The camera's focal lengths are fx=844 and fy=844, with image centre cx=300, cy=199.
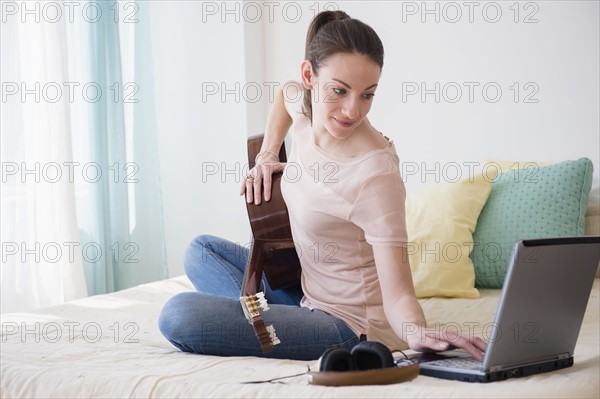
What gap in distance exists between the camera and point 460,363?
4.52 feet

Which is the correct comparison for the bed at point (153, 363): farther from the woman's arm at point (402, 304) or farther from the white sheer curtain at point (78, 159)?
the white sheer curtain at point (78, 159)

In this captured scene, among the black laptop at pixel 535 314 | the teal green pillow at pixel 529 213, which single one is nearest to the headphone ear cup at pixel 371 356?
the black laptop at pixel 535 314

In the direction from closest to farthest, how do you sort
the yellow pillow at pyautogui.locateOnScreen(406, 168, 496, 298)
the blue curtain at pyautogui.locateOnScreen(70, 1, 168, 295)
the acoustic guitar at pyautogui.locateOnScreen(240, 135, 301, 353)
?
the acoustic guitar at pyautogui.locateOnScreen(240, 135, 301, 353)
the yellow pillow at pyautogui.locateOnScreen(406, 168, 496, 298)
the blue curtain at pyautogui.locateOnScreen(70, 1, 168, 295)

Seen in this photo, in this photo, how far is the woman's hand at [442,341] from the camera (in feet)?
4.53

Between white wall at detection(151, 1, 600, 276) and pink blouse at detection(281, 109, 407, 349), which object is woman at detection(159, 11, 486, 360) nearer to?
pink blouse at detection(281, 109, 407, 349)

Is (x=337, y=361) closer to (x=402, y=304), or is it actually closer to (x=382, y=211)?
(x=402, y=304)

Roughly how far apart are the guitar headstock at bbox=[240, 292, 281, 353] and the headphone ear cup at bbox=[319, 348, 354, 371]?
0.33 m

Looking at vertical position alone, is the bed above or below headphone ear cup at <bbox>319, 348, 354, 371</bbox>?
below

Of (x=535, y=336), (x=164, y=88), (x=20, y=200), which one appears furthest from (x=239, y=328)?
(x=164, y=88)

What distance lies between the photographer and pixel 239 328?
1665 millimetres

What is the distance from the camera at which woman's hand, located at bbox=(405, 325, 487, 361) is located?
1.38m

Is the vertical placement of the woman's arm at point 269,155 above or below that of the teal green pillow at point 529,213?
above

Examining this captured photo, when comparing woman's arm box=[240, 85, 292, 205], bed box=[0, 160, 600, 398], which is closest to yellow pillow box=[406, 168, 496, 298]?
bed box=[0, 160, 600, 398]

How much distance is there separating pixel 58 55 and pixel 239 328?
1.88m
